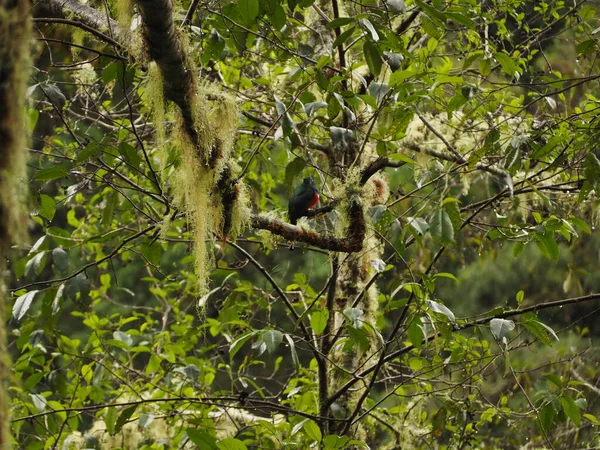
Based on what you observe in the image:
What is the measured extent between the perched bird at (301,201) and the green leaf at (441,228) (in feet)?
2.10

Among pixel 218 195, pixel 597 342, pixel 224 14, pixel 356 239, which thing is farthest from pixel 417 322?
pixel 597 342

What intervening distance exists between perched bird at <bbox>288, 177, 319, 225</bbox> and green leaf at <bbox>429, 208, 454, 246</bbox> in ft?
2.10

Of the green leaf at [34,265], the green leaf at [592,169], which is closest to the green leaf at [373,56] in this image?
the green leaf at [592,169]

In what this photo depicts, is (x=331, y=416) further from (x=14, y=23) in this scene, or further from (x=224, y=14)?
(x=14, y=23)

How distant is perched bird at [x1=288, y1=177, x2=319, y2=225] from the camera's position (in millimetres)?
2207

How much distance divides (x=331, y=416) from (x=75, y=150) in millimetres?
1516

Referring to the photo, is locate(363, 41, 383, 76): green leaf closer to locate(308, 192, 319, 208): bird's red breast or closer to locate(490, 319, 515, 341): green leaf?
locate(308, 192, 319, 208): bird's red breast

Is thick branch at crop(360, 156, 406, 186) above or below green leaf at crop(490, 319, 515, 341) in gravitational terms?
above

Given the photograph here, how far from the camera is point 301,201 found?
2219 millimetres

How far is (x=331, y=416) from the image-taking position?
7.54ft

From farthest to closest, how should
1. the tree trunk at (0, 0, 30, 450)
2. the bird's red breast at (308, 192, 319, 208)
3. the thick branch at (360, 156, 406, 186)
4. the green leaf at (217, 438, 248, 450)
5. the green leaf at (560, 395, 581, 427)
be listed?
the bird's red breast at (308, 192, 319, 208) → the thick branch at (360, 156, 406, 186) → the green leaf at (560, 395, 581, 427) → the green leaf at (217, 438, 248, 450) → the tree trunk at (0, 0, 30, 450)

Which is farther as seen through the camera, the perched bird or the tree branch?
the perched bird

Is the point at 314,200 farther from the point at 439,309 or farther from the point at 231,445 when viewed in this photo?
the point at 231,445

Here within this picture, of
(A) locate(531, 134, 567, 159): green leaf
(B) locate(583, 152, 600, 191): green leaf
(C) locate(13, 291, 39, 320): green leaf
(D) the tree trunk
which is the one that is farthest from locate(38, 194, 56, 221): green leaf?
(B) locate(583, 152, 600, 191): green leaf
